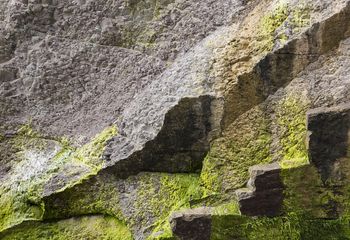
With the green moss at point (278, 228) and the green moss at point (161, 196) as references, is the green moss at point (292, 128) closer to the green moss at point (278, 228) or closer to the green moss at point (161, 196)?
the green moss at point (278, 228)

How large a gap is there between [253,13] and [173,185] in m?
1.42

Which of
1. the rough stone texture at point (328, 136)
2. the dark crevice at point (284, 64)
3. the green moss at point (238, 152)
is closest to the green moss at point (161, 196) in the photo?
the green moss at point (238, 152)

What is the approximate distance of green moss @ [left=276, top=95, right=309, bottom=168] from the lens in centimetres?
360

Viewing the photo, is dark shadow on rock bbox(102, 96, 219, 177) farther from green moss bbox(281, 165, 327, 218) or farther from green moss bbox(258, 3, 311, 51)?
green moss bbox(281, 165, 327, 218)

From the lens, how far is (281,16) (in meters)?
3.82

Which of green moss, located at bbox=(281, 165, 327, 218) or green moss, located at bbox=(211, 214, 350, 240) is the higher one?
green moss, located at bbox=(281, 165, 327, 218)

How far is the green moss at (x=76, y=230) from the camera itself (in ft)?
13.5

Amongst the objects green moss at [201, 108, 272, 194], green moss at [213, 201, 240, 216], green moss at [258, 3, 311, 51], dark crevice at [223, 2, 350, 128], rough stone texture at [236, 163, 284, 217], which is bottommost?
green moss at [213, 201, 240, 216]

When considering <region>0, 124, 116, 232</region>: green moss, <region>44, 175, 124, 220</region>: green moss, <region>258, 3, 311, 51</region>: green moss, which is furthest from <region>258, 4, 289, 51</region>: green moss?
<region>44, 175, 124, 220</region>: green moss

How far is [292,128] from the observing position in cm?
368

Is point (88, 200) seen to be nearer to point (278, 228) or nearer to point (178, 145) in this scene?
point (178, 145)

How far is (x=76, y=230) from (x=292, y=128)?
1.83m

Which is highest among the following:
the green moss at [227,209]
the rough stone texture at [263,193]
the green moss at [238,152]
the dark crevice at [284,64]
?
the dark crevice at [284,64]

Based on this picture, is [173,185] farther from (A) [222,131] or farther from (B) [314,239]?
(B) [314,239]
